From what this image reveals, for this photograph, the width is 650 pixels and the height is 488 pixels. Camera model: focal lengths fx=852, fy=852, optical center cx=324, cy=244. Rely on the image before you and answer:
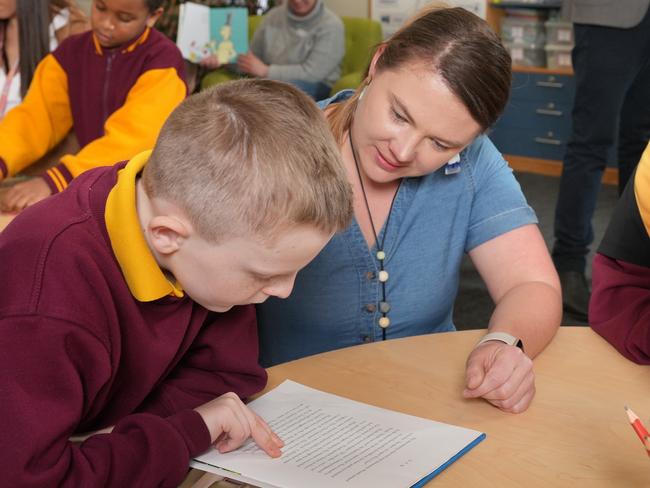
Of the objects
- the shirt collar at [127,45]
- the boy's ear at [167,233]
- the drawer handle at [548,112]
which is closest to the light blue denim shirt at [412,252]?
the boy's ear at [167,233]

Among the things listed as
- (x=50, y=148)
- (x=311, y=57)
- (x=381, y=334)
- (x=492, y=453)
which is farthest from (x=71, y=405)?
(x=311, y=57)

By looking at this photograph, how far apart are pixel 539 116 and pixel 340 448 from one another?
4360mm

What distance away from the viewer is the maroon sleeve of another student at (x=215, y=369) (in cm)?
111

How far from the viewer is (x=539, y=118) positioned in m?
5.07

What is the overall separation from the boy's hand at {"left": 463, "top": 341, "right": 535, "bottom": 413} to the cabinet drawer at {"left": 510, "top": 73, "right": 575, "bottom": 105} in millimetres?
3914

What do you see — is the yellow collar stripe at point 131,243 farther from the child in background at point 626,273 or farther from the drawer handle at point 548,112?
the drawer handle at point 548,112

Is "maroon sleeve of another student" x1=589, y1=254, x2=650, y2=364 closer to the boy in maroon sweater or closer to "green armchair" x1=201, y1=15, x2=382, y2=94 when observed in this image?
the boy in maroon sweater

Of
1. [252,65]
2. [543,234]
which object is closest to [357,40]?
[252,65]

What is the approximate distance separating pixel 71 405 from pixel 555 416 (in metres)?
0.62

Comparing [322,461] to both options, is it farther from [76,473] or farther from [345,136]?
[345,136]

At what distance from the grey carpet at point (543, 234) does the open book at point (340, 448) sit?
190 centimetres

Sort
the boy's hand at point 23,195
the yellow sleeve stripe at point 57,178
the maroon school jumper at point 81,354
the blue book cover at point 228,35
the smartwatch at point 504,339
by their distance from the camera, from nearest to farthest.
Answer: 1. the maroon school jumper at point 81,354
2. the smartwatch at point 504,339
3. the boy's hand at point 23,195
4. the yellow sleeve stripe at point 57,178
5. the blue book cover at point 228,35

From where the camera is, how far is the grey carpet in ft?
10.1

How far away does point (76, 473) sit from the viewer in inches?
33.5
